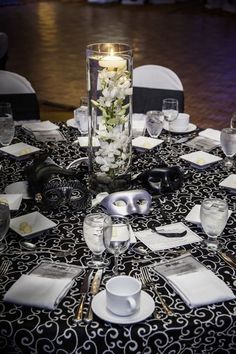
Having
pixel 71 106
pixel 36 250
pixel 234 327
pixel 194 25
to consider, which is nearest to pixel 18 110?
pixel 36 250

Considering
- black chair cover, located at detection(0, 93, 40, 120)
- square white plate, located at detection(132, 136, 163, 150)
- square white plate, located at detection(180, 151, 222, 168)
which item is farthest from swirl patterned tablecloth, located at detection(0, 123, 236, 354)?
black chair cover, located at detection(0, 93, 40, 120)

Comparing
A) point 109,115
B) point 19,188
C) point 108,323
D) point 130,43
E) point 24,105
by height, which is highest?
point 109,115

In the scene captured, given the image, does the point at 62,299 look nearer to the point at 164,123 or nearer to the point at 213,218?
the point at 213,218

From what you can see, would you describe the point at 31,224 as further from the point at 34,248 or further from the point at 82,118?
the point at 82,118

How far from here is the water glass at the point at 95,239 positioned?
1.50 metres

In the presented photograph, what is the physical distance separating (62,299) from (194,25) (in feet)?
33.6

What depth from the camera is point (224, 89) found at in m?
6.13

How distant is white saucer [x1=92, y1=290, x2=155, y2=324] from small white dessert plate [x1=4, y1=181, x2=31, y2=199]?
0.71m

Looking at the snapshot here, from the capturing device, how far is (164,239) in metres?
1.67

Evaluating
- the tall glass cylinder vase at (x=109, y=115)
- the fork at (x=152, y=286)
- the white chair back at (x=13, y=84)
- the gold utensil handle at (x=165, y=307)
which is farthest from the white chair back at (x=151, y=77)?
the gold utensil handle at (x=165, y=307)

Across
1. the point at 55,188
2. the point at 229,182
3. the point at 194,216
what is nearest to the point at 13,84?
the point at 55,188

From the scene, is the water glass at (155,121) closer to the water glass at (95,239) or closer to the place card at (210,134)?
the place card at (210,134)

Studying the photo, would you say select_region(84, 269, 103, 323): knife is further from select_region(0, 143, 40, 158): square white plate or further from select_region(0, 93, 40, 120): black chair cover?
select_region(0, 93, 40, 120): black chair cover

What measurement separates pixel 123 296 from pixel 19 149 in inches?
49.5
